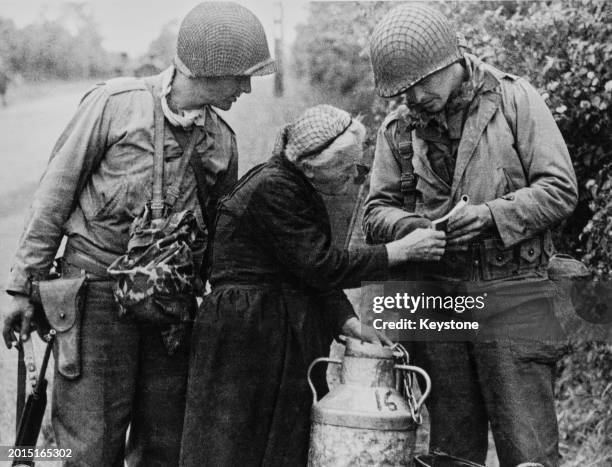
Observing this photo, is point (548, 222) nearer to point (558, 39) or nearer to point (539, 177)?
point (539, 177)

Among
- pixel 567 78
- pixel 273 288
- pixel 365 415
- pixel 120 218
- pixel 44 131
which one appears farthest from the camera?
pixel 44 131

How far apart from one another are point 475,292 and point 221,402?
111 cm

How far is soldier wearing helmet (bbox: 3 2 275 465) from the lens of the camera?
3.52 meters

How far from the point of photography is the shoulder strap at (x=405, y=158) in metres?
→ 3.62

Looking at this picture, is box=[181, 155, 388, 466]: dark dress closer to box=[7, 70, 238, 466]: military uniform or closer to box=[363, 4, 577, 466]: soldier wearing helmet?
box=[7, 70, 238, 466]: military uniform

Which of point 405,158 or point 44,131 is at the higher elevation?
point 44,131

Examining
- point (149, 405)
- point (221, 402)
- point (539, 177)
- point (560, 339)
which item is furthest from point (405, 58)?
point (149, 405)

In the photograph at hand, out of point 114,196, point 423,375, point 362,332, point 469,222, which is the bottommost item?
point 423,375

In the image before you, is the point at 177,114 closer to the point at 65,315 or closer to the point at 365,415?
the point at 65,315

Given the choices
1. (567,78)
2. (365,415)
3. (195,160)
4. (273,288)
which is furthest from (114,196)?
(567,78)

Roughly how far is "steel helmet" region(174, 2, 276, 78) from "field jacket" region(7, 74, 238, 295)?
10.3 inches

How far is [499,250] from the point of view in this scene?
11.3 feet

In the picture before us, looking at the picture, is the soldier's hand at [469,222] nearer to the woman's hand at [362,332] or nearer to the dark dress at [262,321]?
the dark dress at [262,321]

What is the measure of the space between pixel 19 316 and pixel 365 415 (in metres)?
1.47
